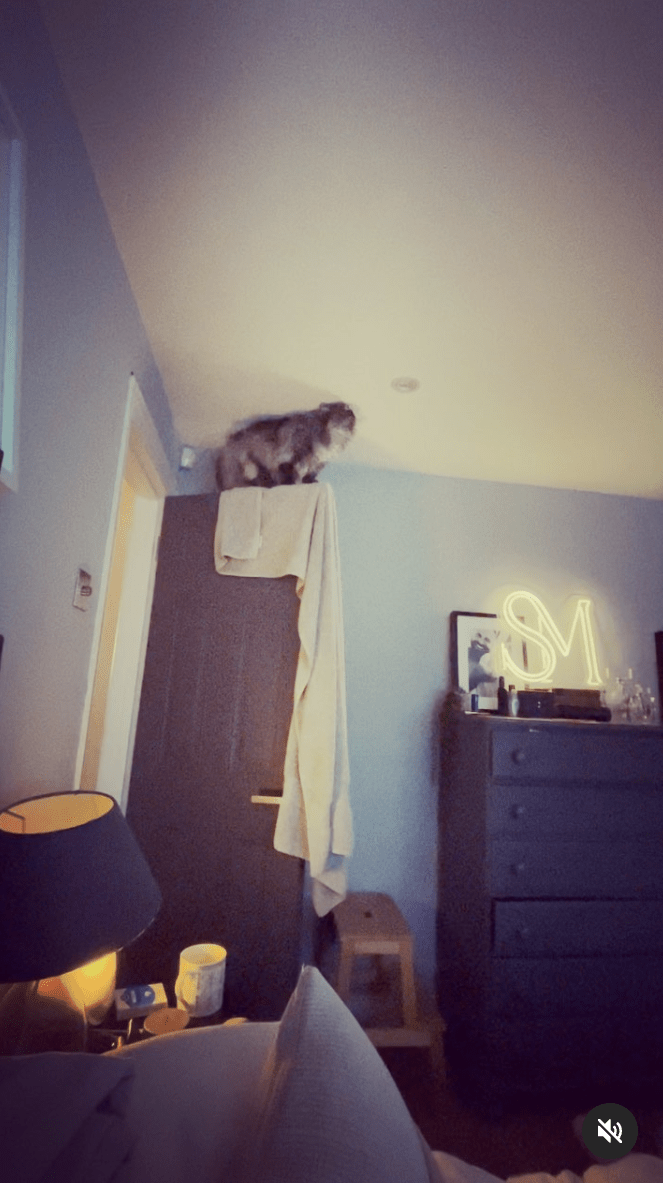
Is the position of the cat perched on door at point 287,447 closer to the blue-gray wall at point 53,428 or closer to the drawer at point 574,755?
the blue-gray wall at point 53,428

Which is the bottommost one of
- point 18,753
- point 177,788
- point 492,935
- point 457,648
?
point 492,935

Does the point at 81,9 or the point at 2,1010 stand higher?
the point at 81,9

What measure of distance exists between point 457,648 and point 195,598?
139 cm

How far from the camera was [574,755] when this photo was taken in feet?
6.96

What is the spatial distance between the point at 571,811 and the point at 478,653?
3.00 feet

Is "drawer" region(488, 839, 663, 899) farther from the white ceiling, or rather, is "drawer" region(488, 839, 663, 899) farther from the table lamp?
the white ceiling

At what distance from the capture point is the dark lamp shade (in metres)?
0.78

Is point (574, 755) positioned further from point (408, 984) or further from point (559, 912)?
point (408, 984)

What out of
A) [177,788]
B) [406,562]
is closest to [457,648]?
[406,562]

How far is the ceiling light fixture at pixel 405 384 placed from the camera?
7.04ft

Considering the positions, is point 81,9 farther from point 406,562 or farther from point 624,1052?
point 624,1052

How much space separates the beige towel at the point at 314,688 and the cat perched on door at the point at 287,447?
14 centimetres

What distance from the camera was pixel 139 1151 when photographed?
1.99 feet

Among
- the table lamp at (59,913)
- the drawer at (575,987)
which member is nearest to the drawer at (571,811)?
the drawer at (575,987)
